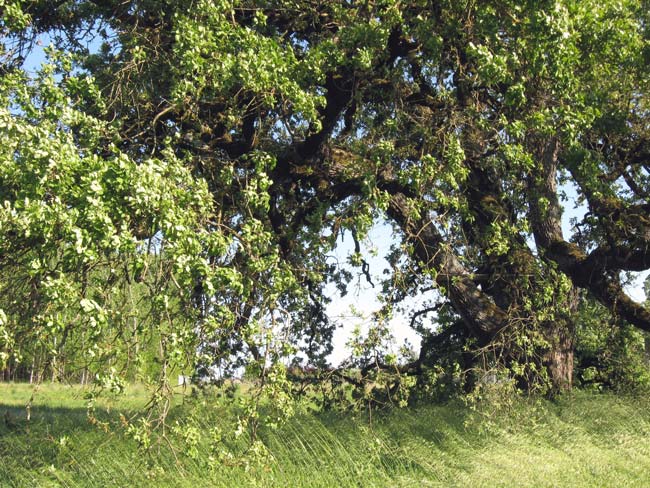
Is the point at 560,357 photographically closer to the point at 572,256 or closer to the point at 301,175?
the point at 572,256

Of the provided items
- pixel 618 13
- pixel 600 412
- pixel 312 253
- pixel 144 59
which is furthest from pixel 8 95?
pixel 600 412

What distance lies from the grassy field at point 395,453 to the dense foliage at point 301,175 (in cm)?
78

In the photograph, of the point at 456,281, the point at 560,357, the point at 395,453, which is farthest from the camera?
the point at 560,357

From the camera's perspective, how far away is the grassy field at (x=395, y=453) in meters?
8.84

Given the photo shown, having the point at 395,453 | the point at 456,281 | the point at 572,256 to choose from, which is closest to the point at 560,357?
the point at 572,256

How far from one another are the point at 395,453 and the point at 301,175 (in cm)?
441

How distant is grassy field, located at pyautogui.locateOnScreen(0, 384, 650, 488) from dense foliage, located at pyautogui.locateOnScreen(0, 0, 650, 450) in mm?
779

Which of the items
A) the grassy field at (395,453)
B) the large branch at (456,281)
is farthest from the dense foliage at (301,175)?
the grassy field at (395,453)

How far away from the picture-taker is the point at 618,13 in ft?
33.8

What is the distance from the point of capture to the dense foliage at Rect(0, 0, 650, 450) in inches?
265

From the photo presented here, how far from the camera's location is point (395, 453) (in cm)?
1003

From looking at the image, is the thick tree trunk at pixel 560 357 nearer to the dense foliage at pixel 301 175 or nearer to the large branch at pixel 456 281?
the dense foliage at pixel 301 175

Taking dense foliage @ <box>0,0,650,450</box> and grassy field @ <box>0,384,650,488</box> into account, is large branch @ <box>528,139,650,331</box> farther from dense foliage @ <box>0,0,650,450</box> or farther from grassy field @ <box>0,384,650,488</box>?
grassy field @ <box>0,384,650,488</box>

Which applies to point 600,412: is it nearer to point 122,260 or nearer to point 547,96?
point 547,96
